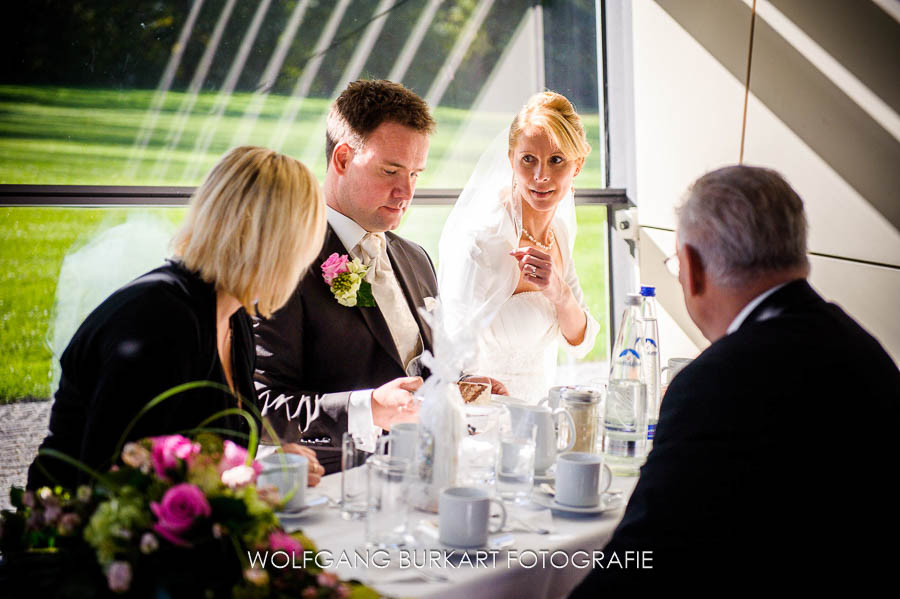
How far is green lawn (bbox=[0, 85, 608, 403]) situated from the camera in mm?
3689

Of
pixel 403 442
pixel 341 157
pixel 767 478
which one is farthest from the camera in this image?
pixel 341 157

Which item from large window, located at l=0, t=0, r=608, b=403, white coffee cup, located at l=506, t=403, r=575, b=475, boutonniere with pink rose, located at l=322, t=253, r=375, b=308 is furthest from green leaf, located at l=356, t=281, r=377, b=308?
large window, located at l=0, t=0, r=608, b=403

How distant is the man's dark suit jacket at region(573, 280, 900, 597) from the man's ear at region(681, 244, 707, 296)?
24 centimetres

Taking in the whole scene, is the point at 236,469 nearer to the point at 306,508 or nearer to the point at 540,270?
the point at 306,508

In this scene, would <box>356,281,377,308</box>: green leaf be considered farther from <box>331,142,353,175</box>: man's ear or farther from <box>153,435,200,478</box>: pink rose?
<box>153,435,200,478</box>: pink rose

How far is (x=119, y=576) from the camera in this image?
1.14m

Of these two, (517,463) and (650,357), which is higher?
(650,357)

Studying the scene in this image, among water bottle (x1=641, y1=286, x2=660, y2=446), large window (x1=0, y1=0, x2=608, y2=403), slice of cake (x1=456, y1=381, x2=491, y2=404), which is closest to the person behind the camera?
slice of cake (x1=456, y1=381, x2=491, y2=404)

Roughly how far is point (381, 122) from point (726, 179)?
1.38m

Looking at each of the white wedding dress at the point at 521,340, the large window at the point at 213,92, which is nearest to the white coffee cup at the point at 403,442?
the white wedding dress at the point at 521,340

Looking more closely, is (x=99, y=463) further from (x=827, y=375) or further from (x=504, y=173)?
(x=504, y=173)

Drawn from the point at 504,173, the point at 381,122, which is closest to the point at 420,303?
the point at 381,122

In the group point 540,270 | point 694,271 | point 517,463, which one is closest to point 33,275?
point 540,270

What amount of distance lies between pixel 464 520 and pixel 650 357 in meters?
1.21
